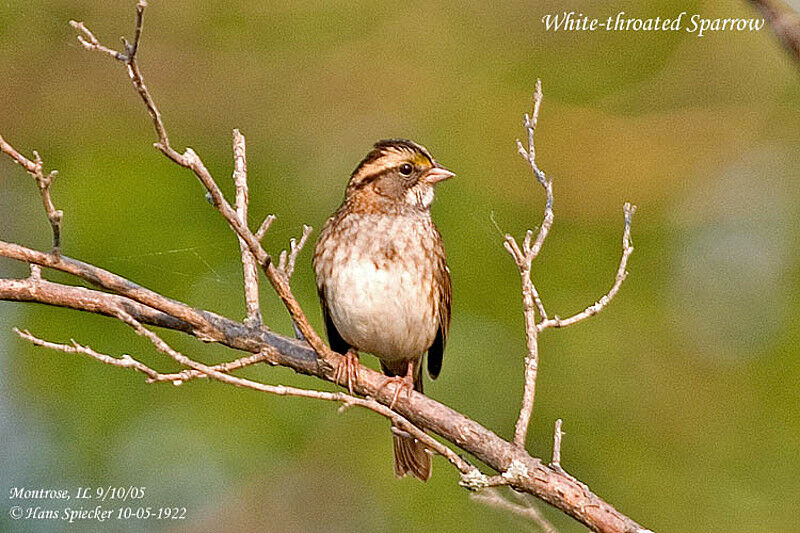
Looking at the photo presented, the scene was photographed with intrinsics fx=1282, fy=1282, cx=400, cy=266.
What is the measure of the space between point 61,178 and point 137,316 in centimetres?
268

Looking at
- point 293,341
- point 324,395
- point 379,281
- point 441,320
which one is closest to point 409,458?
point 441,320

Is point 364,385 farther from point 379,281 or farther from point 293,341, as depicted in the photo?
point 379,281

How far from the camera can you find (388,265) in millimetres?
4641

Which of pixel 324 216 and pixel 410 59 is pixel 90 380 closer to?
pixel 324 216

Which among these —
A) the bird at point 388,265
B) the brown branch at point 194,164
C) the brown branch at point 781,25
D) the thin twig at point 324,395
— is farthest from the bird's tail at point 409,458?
the brown branch at point 781,25

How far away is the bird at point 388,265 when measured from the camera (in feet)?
15.1

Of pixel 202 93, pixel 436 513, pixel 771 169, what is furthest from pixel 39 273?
pixel 771 169

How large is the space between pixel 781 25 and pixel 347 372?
2.81 meters

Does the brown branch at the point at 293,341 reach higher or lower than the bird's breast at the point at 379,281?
lower

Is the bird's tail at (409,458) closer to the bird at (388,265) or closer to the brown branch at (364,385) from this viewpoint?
the bird at (388,265)

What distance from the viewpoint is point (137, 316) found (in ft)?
11.7

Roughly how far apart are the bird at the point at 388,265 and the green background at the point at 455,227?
0.80 m

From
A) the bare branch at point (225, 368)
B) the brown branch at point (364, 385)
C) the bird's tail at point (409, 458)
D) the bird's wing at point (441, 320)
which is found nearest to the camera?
the bare branch at point (225, 368)

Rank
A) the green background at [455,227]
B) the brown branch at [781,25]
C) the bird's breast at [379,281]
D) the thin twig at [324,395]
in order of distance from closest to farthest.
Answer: the brown branch at [781,25] → the thin twig at [324,395] → the bird's breast at [379,281] → the green background at [455,227]
